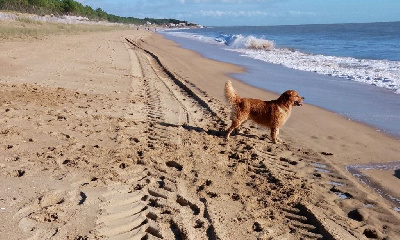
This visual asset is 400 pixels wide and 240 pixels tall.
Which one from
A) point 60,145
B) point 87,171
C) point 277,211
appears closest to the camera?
point 277,211

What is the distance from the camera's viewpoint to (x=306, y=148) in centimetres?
600

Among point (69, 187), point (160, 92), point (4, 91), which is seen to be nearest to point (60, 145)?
point (69, 187)

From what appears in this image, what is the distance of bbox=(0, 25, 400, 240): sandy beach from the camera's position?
335cm

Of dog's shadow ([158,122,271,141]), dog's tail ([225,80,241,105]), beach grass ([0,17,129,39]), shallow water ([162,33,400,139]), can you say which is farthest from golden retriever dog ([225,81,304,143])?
beach grass ([0,17,129,39])

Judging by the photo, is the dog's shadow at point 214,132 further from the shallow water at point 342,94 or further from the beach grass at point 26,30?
the beach grass at point 26,30

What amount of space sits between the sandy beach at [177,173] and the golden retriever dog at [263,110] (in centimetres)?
28

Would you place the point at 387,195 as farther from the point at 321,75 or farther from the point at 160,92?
the point at 321,75

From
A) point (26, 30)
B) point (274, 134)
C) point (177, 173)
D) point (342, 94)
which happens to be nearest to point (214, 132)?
point (274, 134)

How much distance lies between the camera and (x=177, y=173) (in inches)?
178

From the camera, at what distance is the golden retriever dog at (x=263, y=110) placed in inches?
244

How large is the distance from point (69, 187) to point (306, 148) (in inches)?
154

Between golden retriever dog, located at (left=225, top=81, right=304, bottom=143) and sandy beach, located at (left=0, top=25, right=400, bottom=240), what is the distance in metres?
0.28

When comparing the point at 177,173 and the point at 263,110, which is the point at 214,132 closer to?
the point at 263,110

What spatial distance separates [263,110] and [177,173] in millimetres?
2449
